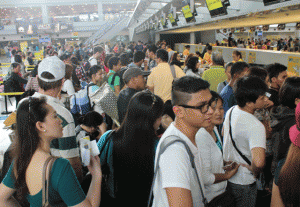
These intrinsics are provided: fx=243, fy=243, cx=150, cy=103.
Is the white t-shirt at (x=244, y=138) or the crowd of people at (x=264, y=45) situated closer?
the white t-shirt at (x=244, y=138)

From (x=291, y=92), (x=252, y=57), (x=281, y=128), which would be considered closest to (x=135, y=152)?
(x=281, y=128)

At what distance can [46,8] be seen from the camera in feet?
123

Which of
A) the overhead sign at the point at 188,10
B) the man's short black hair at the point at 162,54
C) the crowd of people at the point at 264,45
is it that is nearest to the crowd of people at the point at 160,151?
the man's short black hair at the point at 162,54

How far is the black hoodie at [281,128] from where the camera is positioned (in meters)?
2.05

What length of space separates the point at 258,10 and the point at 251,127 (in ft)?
12.6

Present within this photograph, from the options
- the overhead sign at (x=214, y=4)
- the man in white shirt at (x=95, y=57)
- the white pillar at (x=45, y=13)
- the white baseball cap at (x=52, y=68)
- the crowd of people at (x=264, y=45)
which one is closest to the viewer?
the white baseball cap at (x=52, y=68)

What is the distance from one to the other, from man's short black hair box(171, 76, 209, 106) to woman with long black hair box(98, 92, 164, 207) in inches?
15.4

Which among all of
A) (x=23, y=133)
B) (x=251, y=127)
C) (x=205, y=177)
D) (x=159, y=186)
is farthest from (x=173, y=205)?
(x=251, y=127)

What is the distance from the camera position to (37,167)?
1.32 m

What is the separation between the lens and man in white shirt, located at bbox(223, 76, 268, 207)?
1921mm

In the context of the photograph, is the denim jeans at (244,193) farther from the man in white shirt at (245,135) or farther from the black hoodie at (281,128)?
the black hoodie at (281,128)

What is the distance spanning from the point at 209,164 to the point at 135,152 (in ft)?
1.74

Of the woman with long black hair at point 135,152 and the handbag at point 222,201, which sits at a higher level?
the woman with long black hair at point 135,152

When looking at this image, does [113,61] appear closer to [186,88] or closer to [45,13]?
[186,88]
